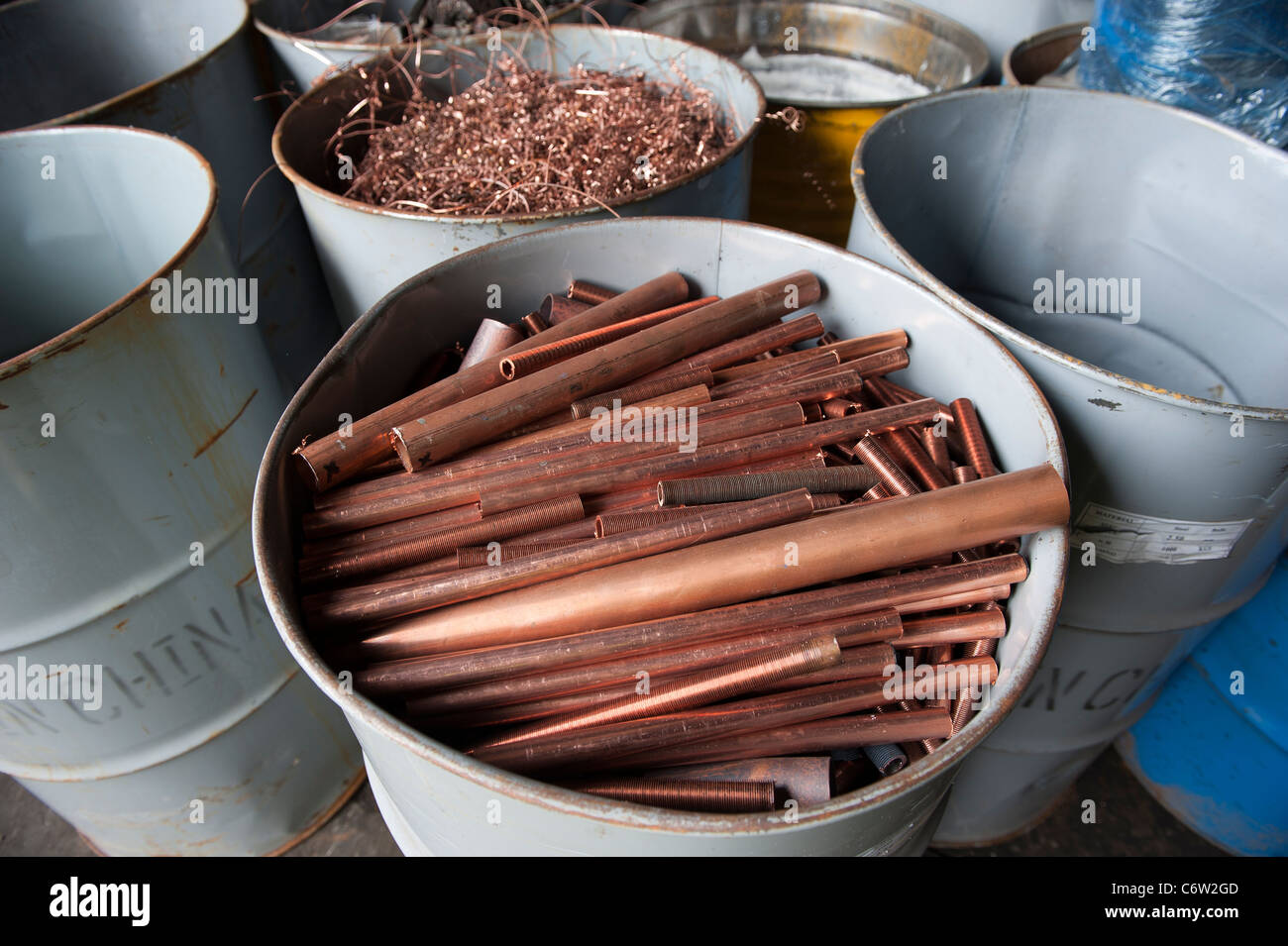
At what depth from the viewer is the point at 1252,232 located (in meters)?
1.79

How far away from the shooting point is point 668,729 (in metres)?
1.07

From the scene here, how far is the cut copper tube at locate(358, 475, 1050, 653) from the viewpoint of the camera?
3.68ft

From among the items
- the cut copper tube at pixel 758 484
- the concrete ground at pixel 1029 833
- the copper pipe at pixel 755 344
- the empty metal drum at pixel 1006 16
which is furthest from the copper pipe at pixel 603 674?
the empty metal drum at pixel 1006 16

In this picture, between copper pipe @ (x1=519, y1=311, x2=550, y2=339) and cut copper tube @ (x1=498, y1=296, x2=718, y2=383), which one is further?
copper pipe @ (x1=519, y1=311, x2=550, y2=339)

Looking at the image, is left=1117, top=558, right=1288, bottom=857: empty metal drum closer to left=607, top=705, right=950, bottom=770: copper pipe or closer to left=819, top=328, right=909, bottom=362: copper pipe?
left=819, top=328, right=909, bottom=362: copper pipe

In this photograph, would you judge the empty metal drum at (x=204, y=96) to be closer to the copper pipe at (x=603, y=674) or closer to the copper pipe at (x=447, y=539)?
the copper pipe at (x=447, y=539)

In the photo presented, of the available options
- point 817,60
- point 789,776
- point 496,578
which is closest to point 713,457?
point 496,578

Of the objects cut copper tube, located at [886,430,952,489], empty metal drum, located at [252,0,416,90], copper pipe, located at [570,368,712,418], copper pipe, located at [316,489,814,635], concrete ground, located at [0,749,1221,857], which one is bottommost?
concrete ground, located at [0,749,1221,857]

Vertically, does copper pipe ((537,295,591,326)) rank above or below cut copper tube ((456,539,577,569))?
above

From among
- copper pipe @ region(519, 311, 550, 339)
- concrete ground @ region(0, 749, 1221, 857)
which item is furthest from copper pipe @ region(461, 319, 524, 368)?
concrete ground @ region(0, 749, 1221, 857)

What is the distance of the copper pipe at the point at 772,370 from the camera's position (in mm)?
1460

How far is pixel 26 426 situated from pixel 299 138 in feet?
3.63

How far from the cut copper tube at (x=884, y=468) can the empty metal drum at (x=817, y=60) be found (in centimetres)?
137

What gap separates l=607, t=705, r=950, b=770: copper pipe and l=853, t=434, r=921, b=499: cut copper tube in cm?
36
